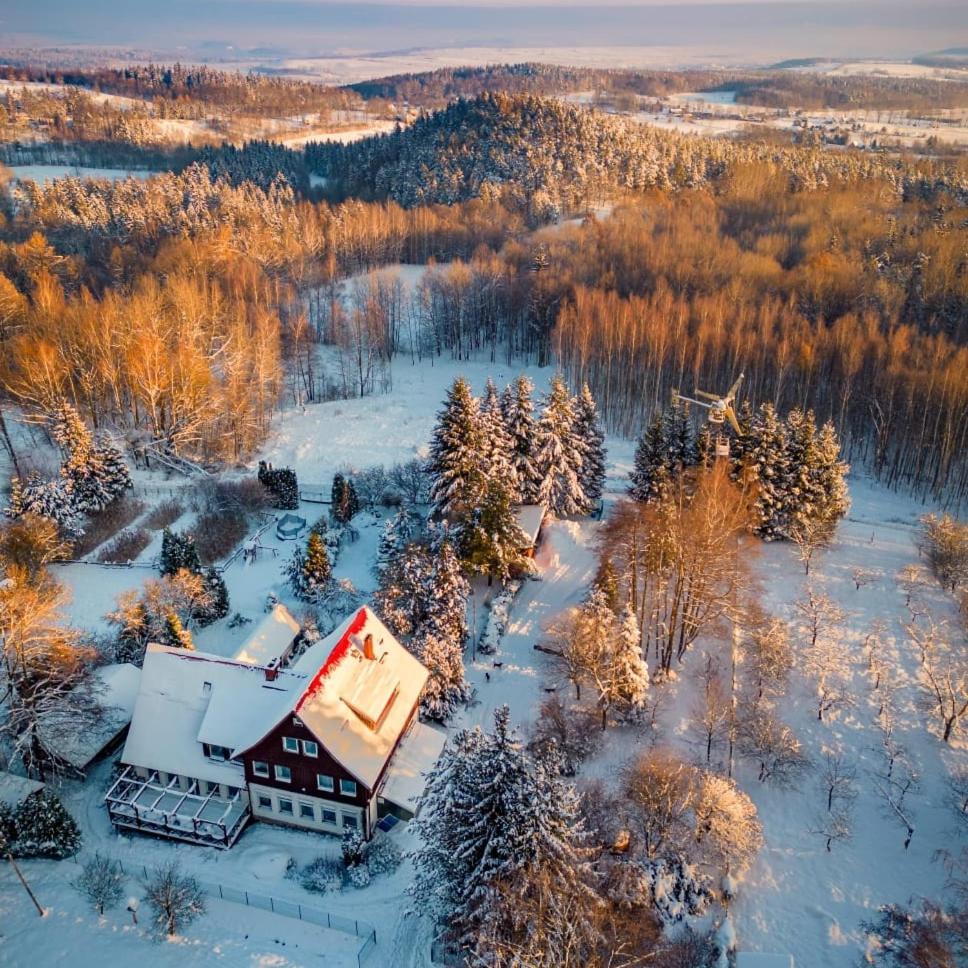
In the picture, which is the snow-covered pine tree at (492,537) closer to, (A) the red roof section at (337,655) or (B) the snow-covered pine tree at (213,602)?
(A) the red roof section at (337,655)

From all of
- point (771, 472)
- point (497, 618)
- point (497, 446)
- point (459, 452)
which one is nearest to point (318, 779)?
point (497, 618)

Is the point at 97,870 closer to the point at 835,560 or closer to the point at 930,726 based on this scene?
the point at 930,726

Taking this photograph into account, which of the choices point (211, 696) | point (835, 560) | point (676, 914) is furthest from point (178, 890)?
point (835, 560)

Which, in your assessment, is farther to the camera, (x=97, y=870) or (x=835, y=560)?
(x=835, y=560)

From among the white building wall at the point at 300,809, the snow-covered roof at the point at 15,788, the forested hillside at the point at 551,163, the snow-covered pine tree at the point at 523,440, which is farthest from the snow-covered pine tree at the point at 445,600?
the forested hillside at the point at 551,163

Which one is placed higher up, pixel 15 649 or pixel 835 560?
pixel 15 649

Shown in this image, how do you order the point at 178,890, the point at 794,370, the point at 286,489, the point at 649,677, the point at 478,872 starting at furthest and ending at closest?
the point at 794,370, the point at 286,489, the point at 649,677, the point at 178,890, the point at 478,872

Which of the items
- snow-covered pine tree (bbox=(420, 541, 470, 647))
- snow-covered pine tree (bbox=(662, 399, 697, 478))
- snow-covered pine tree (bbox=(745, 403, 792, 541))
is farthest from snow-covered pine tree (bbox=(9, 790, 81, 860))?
snow-covered pine tree (bbox=(745, 403, 792, 541))

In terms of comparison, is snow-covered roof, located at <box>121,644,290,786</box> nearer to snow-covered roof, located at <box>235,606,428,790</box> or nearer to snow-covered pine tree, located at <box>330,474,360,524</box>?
snow-covered roof, located at <box>235,606,428,790</box>
